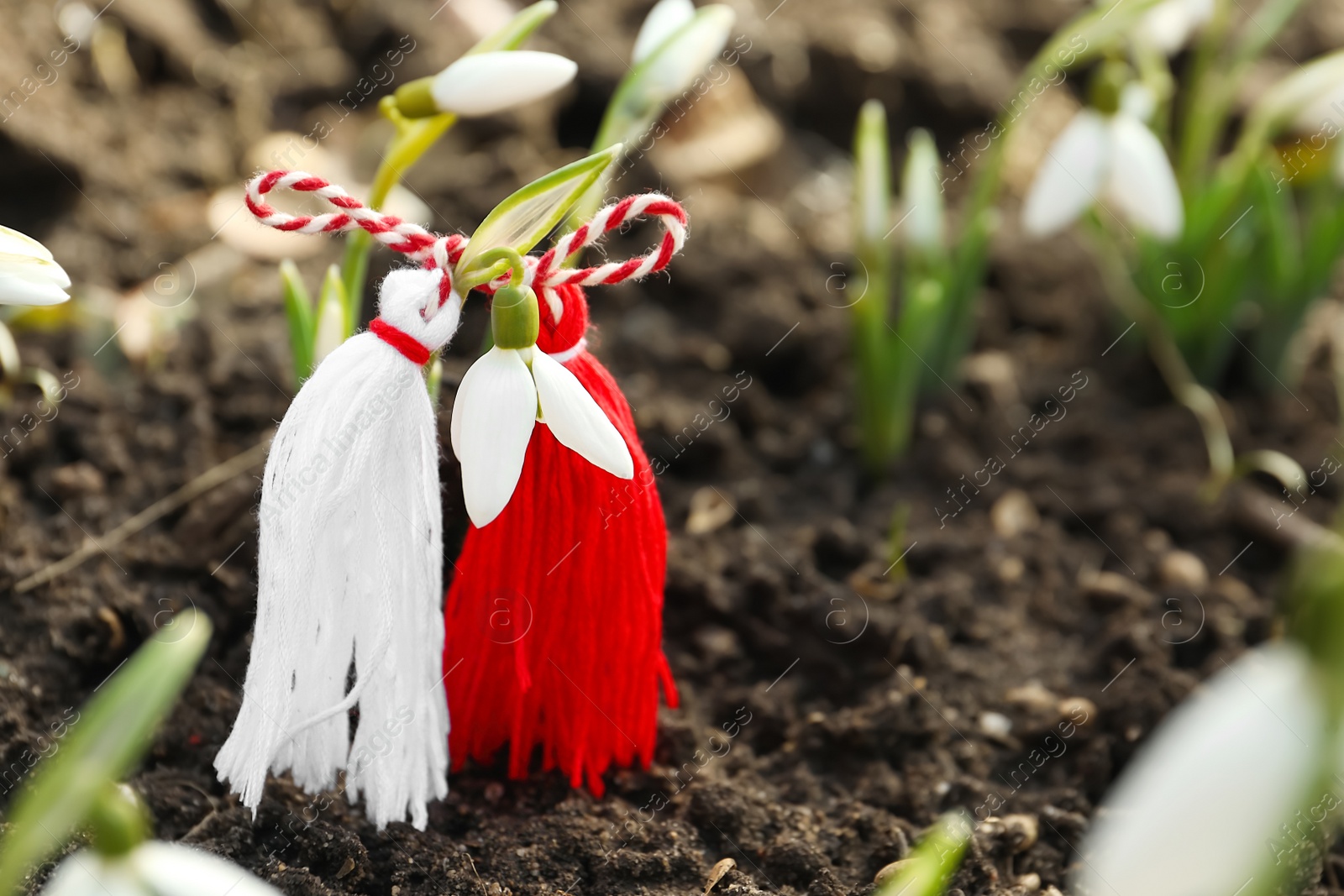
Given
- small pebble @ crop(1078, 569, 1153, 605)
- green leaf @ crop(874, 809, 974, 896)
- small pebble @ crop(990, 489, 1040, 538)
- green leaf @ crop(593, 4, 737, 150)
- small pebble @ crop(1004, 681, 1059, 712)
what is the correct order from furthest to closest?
Result: small pebble @ crop(990, 489, 1040, 538)
small pebble @ crop(1078, 569, 1153, 605)
small pebble @ crop(1004, 681, 1059, 712)
green leaf @ crop(593, 4, 737, 150)
green leaf @ crop(874, 809, 974, 896)

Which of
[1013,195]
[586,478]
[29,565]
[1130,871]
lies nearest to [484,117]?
[1013,195]

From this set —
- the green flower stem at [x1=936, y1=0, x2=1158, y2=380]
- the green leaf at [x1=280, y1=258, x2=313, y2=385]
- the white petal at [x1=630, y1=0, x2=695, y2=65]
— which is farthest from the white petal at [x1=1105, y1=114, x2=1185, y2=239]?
the green leaf at [x1=280, y1=258, x2=313, y2=385]

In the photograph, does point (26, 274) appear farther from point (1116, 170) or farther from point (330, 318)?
point (1116, 170)

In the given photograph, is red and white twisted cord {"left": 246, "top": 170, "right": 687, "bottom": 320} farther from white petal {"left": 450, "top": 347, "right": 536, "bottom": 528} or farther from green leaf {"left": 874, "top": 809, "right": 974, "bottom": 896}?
green leaf {"left": 874, "top": 809, "right": 974, "bottom": 896}

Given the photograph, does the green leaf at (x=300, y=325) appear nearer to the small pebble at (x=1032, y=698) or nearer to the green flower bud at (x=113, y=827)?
the green flower bud at (x=113, y=827)

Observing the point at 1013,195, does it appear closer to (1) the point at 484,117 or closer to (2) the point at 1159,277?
(2) the point at 1159,277

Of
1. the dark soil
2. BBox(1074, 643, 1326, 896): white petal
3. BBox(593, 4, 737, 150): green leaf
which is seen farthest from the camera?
BBox(593, 4, 737, 150): green leaf

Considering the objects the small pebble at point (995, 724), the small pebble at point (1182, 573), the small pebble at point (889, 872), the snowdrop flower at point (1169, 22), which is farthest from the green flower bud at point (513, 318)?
the snowdrop flower at point (1169, 22)
